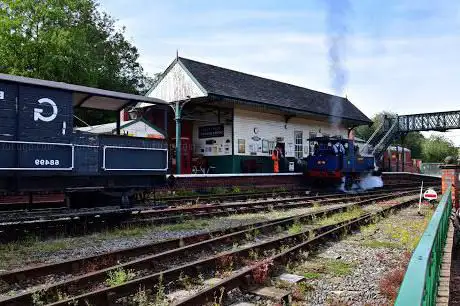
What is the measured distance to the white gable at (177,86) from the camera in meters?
21.7

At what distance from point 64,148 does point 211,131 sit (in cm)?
1591

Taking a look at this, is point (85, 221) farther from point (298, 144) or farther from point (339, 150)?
point (298, 144)

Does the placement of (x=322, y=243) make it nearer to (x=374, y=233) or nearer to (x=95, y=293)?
(x=374, y=233)

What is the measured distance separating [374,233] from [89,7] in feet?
130

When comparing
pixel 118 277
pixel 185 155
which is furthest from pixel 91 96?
pixel 185 155

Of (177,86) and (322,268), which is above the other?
(177,86)

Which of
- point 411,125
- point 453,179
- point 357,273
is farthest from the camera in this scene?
point 411,125

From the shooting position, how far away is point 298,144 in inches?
1125

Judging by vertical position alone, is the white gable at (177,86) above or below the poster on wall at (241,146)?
above

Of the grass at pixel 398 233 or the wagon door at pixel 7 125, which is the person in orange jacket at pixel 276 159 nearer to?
the grass at pixel 398 233

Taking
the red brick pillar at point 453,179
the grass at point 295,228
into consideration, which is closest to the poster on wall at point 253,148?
the red brick pillar at point 453,179

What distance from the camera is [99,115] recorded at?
37.9 metres

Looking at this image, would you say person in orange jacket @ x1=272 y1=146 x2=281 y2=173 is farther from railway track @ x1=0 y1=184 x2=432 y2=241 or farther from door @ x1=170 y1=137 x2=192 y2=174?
railway track @ x1=0 y1=184 x2=432 y2=241

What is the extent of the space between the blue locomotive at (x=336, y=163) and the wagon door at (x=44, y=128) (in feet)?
50.3
